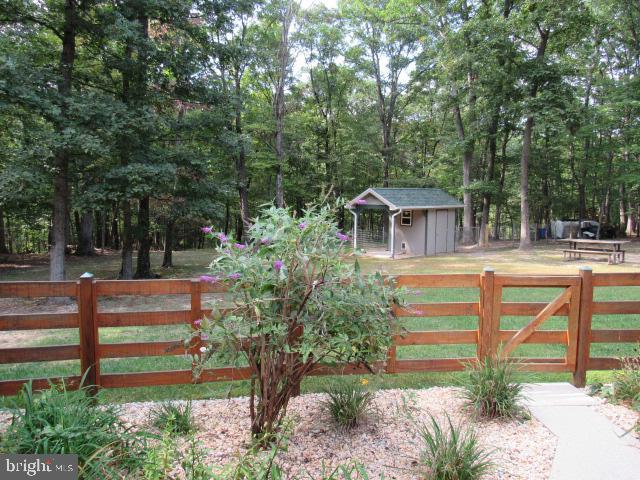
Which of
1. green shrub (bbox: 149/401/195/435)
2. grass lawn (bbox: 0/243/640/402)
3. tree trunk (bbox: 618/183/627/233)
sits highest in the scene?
tree trunk (bbox: 618/183/627/233)

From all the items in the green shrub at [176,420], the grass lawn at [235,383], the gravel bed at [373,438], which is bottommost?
the grass lawn at [235,383]

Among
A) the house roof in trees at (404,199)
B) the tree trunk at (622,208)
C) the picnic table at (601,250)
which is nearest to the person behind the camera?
the picnic table at (601,250)

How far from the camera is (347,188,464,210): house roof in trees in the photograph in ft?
63.0

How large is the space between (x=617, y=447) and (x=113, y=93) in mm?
11663

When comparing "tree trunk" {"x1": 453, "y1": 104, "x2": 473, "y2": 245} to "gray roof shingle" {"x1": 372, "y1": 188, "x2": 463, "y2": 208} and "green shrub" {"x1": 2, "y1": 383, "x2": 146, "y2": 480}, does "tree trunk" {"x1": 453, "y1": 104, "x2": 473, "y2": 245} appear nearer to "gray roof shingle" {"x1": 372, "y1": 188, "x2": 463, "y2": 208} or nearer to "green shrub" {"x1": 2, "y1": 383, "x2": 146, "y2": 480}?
"gray roof shingle" {"x1": 372, "y1": 188, "x2": 463, "y2": 208}

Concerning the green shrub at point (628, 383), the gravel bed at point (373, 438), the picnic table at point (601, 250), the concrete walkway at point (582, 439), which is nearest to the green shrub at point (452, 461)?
the gravel bed at point (373, 438)

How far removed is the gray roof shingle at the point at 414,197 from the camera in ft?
63.7

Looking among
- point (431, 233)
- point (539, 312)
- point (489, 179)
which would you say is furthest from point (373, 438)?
point (489, 179)

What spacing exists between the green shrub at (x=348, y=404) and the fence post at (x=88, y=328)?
6.70ft

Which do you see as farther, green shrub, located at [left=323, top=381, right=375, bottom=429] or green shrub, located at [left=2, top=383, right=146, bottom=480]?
green shrub, located at [left=323, top=381, right=375, bottom=429]

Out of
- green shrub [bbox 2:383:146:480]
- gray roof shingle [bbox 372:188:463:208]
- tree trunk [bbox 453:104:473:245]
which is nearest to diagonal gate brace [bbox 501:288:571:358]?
green shrub [bbox 2:383:146:480]

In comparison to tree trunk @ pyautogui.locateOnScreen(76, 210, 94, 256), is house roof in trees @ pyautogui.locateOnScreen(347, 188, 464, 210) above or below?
above

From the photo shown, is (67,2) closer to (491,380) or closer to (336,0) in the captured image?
(491,380)

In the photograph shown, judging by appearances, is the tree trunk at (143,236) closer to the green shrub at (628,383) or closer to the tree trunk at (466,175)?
the green shrub at (628,383)
